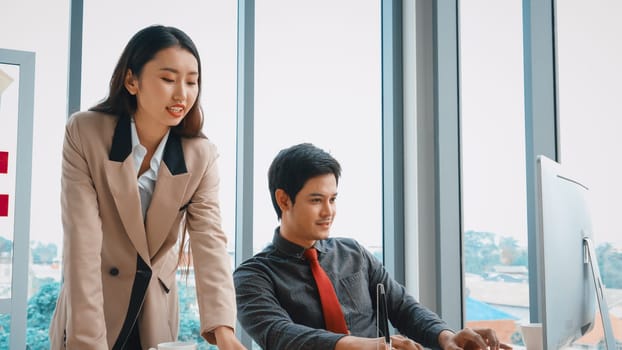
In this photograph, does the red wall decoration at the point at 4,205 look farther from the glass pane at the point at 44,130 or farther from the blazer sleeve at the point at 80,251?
the blazer sleeve at the point at 80,251

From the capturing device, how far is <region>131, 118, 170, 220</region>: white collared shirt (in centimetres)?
147

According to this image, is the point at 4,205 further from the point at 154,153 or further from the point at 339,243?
the point at 339,243

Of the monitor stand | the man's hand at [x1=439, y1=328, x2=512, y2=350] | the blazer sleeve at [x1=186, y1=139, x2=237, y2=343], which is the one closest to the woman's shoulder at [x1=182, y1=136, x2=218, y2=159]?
the blazer sleeve at [x1=186, y1=139, x2=237, y2=343]

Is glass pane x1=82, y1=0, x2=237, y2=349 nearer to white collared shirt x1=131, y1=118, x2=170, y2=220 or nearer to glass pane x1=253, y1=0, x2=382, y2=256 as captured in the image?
glass pane x1=253, y1=0, x2=382, y2=256

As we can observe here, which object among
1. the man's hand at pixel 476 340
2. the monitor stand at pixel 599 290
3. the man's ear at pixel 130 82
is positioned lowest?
the man's hand at pixel 476 340

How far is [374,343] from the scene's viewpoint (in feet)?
4.77

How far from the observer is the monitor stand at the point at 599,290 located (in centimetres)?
127

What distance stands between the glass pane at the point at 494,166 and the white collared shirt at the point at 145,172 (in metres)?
1.31

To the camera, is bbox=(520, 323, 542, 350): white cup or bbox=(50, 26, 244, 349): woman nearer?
bbox=(50, 26, 244, 349): woman

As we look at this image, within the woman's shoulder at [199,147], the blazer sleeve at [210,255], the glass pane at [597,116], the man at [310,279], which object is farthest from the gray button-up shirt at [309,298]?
the glass pane at [597,116]

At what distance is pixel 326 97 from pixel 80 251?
5.29ft

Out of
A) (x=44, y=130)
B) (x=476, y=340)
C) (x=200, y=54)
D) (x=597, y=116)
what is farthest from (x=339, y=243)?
(x=44, y=130)

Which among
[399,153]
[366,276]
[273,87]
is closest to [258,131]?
[273,87]

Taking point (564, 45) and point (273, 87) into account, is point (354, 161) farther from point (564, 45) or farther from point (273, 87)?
point (564, 45)
